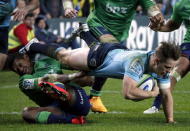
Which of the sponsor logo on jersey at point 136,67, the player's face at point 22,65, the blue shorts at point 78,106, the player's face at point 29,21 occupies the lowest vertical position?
the player's face at point 29,21

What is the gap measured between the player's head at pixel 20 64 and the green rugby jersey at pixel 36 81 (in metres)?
0.09

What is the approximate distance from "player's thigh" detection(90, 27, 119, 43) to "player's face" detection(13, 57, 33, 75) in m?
1.71

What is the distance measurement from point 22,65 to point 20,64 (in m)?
0.03

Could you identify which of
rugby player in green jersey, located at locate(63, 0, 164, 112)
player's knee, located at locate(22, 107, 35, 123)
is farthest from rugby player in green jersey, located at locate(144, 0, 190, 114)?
player's knee, located at locate(22, 107, 35, 123)

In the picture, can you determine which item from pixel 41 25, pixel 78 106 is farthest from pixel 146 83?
pixel 41 25

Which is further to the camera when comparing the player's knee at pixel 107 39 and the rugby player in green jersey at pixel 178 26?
the player's knee at pixel 107 39

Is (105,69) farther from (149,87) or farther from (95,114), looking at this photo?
(95,114)

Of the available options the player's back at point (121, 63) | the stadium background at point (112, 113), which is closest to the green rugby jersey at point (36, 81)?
the stadium background at point (112, 113)

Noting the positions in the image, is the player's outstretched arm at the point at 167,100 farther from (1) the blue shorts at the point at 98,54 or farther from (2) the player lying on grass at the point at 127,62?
(1) the blue shorts at the point at 98,54

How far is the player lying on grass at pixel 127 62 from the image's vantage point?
9.86 m

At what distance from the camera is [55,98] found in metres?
10.5

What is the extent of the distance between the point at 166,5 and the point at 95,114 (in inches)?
611

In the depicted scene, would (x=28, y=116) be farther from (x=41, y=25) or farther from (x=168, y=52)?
(x=41, y=25)

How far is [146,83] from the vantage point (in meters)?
10.6
